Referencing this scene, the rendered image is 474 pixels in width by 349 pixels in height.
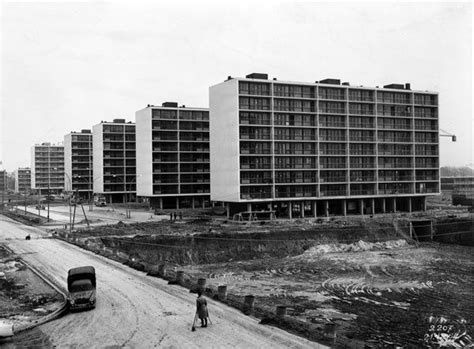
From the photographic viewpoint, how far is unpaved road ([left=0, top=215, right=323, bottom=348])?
80.5ft

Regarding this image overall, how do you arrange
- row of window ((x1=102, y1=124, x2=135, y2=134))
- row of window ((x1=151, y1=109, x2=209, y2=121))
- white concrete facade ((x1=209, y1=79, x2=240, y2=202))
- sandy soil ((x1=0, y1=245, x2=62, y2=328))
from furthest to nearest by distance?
row of window ((x1=102, y1=124, x2=135, y2=134)) → row of window ((x1=151, y1=109, x2=209, y2=121)) → white concrete facade ((x1=209, y1=79, x2=240, y2=202)) → sandy soil ((x1=0, y1=245, x2=62, y2=328))

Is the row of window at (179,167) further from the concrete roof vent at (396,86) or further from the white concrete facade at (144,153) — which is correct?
the concrete roof vent at (396,86)

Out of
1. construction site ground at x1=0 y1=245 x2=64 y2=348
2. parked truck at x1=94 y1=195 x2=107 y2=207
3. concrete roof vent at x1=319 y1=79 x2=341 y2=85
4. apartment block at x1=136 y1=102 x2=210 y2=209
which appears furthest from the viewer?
parked truck at x1=94 y1=195 x2=107 y2=207

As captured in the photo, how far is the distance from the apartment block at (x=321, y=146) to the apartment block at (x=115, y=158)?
62.2 metres

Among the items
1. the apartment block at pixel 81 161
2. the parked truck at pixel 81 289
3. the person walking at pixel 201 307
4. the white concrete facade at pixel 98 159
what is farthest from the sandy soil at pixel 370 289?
the apartment block at pixel 81 161

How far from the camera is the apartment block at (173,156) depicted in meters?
120

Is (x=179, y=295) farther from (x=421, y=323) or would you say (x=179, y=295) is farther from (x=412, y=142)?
(x=412, y=142)

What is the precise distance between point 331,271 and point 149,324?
37403 millimetres

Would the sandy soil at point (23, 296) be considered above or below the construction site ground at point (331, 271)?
above

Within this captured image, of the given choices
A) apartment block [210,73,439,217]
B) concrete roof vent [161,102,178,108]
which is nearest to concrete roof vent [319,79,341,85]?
apartment block [210,73,439,217]

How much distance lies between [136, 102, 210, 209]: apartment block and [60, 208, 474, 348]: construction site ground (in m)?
29.2

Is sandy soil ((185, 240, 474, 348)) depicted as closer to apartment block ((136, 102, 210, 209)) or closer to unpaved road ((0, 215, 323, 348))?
unpaved road ((0, 215, 323, 348))

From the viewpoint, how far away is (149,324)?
28.0m

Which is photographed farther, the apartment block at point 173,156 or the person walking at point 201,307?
the apartment block at point 173,156
